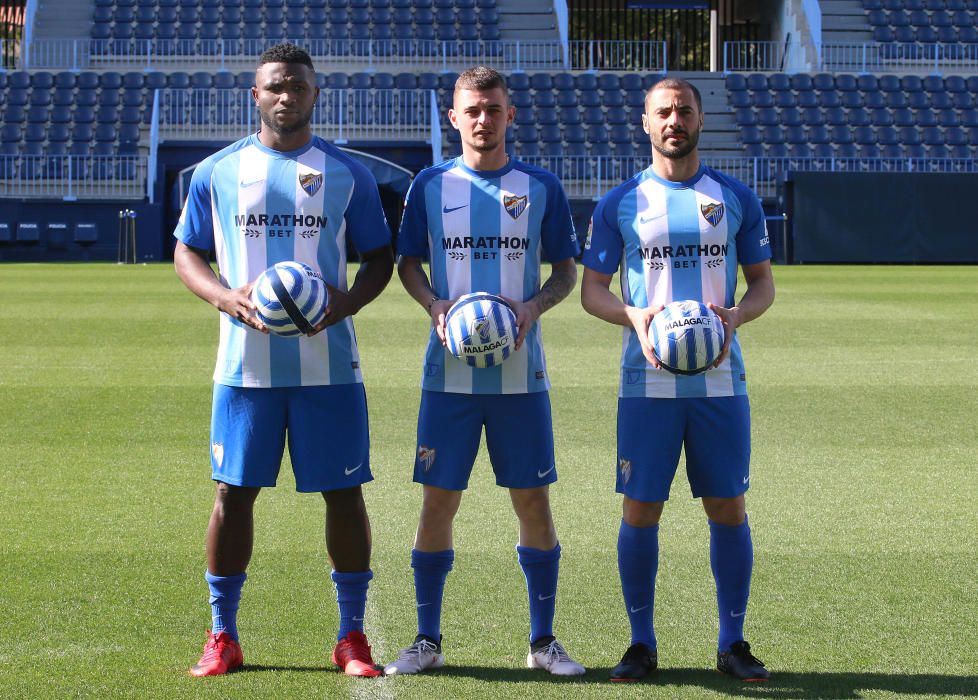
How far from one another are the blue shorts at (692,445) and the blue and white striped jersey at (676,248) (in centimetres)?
4

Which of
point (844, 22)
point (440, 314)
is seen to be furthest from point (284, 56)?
point (844, 22)

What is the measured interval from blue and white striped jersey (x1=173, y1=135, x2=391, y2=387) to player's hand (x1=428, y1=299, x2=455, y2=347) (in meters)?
0.27

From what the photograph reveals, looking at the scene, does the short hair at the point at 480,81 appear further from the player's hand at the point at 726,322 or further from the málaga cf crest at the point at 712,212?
the player's hand at the point at 726,322

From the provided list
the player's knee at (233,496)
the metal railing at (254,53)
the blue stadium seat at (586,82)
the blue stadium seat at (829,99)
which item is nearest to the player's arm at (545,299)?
the player's knee at (233,496)

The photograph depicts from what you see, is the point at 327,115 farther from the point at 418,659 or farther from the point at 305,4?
the point at 418,659

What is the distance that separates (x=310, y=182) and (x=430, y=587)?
133 centimetres

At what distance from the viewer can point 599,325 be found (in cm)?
1398

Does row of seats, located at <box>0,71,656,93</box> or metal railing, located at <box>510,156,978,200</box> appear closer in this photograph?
metal railing, located at <box>510,156,978,200</box>

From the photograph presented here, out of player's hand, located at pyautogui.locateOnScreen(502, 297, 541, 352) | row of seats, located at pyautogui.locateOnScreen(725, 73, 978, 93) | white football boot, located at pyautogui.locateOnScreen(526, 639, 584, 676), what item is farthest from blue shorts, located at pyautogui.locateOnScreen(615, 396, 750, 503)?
row of seats, located at pyautogui.locateOnScreen(725, 73, 978, 93)

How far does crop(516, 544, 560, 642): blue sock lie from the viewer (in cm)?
412

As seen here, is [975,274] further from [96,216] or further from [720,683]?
[720,683]

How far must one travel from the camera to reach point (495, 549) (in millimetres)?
5426

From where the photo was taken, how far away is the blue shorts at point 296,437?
4.03m

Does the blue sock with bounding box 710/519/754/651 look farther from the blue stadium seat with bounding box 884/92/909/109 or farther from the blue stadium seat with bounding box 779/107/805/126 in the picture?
the blue stadium seat with bounding box 884/92/909/109
